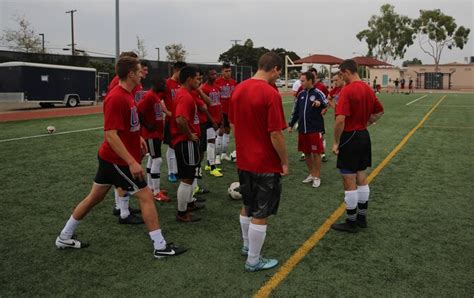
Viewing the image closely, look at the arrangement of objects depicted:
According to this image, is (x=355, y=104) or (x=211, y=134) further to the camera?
(x=211, y=134)

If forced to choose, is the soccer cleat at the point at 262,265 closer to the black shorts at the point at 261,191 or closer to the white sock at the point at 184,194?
the black shorts at the point at 261,191

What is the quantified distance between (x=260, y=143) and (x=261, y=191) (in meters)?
0.44

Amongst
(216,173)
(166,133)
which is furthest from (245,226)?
(216,173)

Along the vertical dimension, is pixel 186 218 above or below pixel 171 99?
below

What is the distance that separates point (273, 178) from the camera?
12.4 ft

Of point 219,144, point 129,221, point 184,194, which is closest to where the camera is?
point 184,194

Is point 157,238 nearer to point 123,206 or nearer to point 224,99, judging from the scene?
point 123,206

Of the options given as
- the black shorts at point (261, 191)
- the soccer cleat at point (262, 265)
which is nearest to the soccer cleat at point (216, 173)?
the soccer cleat at point (262, 265)

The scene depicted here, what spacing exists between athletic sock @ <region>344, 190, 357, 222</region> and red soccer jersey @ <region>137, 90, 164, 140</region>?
2888 mm

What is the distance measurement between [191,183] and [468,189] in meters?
4.81

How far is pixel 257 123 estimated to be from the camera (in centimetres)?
369

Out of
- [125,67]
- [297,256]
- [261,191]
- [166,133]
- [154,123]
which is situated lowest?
[297,256]

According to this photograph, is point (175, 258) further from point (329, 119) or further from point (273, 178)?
point (329, 119)

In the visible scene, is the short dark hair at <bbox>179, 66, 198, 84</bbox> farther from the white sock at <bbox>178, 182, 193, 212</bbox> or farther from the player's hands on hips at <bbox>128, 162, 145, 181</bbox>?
the player's hands on hips at <bbox>128, 162, 145, 181</bbox>
